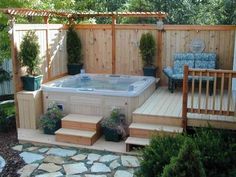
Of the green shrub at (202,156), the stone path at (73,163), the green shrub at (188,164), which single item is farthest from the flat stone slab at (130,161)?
the green shrub at (188,164)

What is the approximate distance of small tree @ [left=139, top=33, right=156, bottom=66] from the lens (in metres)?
8.49

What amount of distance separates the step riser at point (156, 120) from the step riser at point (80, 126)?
0.77 meters

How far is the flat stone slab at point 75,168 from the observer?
5.12 m

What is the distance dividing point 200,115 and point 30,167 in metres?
3.11

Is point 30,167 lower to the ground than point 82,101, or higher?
lower

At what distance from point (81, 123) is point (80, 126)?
0.07 metres

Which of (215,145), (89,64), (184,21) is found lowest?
(215,145)

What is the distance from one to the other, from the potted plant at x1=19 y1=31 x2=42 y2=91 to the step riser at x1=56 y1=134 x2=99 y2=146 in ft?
4.22

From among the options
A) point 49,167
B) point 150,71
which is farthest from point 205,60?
point 49,167

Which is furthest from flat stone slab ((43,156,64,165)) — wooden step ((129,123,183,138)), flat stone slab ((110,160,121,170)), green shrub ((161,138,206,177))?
green shrub ((161,138,206,177))

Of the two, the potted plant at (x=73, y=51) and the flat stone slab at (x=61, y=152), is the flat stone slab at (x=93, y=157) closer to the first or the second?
the flat stone slab at (x=61, y=152)

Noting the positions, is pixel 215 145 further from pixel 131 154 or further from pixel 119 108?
pixel 119 108

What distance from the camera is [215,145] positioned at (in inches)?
178

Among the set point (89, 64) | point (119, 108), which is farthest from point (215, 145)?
point (89, 64)
